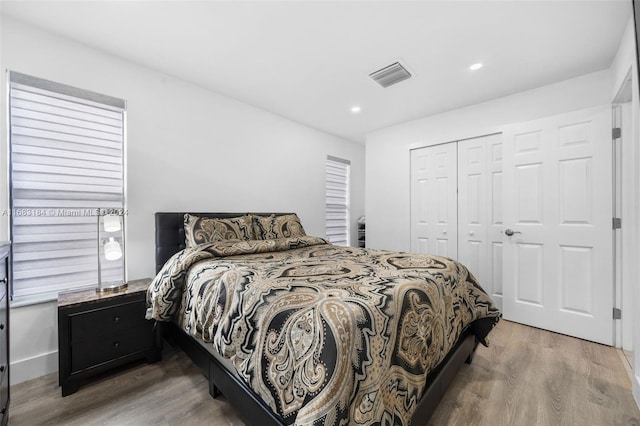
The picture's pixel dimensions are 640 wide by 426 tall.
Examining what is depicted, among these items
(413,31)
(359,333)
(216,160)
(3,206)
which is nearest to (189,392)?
(359,333)

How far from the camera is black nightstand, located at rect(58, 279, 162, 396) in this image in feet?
5.34

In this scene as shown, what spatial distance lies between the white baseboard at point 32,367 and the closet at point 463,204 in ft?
12.3

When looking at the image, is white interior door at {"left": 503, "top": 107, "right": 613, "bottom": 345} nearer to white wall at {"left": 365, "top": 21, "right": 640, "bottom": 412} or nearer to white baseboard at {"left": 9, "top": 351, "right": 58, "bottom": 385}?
white wall at {"left": 365, "top": 21, "right": 640, "bottom": 412}

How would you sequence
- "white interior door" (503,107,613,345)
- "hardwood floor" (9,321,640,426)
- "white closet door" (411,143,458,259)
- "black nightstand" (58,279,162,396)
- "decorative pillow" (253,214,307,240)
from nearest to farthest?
"hardwood floor" (9,321,640,426) < "black nightstand" (58,279,162,396) < "white interior door" (503,107,613,345) < "decorative pillow" (253,214,307,240) < "white closet door" (411,143,458,259)

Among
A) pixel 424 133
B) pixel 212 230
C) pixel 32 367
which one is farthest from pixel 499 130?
pixel 32 367

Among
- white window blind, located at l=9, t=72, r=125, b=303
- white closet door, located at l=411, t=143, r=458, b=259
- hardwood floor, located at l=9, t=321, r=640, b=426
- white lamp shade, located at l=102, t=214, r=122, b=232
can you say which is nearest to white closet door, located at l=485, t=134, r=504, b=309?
white closet door, located at l=411, t=143, r=458, b=259

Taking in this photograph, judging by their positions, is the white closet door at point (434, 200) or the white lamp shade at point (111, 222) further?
the white closet door at point (434, 200)

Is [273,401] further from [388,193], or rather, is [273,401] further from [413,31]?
[388,193]

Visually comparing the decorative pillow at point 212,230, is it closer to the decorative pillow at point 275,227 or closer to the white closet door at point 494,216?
the decorative pillow at point 275,227

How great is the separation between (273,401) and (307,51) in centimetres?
235

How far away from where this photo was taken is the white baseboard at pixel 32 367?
1.73 meters

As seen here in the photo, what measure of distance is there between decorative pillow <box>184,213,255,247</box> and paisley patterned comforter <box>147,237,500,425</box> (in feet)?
1.39

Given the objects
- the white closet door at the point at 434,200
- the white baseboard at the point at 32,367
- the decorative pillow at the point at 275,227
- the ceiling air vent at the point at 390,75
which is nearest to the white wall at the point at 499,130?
the white closet door at the point at 434,200

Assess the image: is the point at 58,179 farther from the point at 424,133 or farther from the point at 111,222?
the point at 424,133
